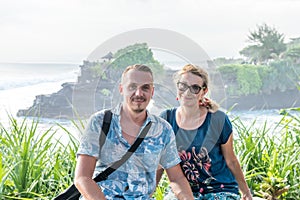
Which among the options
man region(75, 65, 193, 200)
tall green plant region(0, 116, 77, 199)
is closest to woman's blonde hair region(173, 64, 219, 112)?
man region(75, 65, 193, 200)

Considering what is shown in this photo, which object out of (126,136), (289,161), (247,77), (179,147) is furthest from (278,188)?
(247,77)

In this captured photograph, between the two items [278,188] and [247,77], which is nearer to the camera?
[278,188]

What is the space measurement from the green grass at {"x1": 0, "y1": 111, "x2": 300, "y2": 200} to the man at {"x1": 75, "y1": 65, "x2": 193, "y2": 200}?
0.59 meters

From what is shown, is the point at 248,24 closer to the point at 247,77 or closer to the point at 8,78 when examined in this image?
the point at 247,77

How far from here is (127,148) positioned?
1337 mm

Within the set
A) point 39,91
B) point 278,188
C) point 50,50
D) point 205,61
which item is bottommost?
point 278,188

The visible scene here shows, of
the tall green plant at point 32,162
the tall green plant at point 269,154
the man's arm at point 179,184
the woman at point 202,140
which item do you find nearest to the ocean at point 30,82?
the tall green plant at point 269,154

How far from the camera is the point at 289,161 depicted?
7.86ft

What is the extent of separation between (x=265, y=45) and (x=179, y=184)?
260cm

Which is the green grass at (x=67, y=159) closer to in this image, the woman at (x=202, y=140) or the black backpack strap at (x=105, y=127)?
the woman at (x=202, y=140)

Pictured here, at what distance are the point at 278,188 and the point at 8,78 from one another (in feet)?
7.17

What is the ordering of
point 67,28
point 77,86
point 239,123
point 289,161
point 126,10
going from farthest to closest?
point 126,10 → point 67,28 → point 239,123 → point 289,161 → point 77,86

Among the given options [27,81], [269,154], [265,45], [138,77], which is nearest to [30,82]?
[27,81]

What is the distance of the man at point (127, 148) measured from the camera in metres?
1.30
